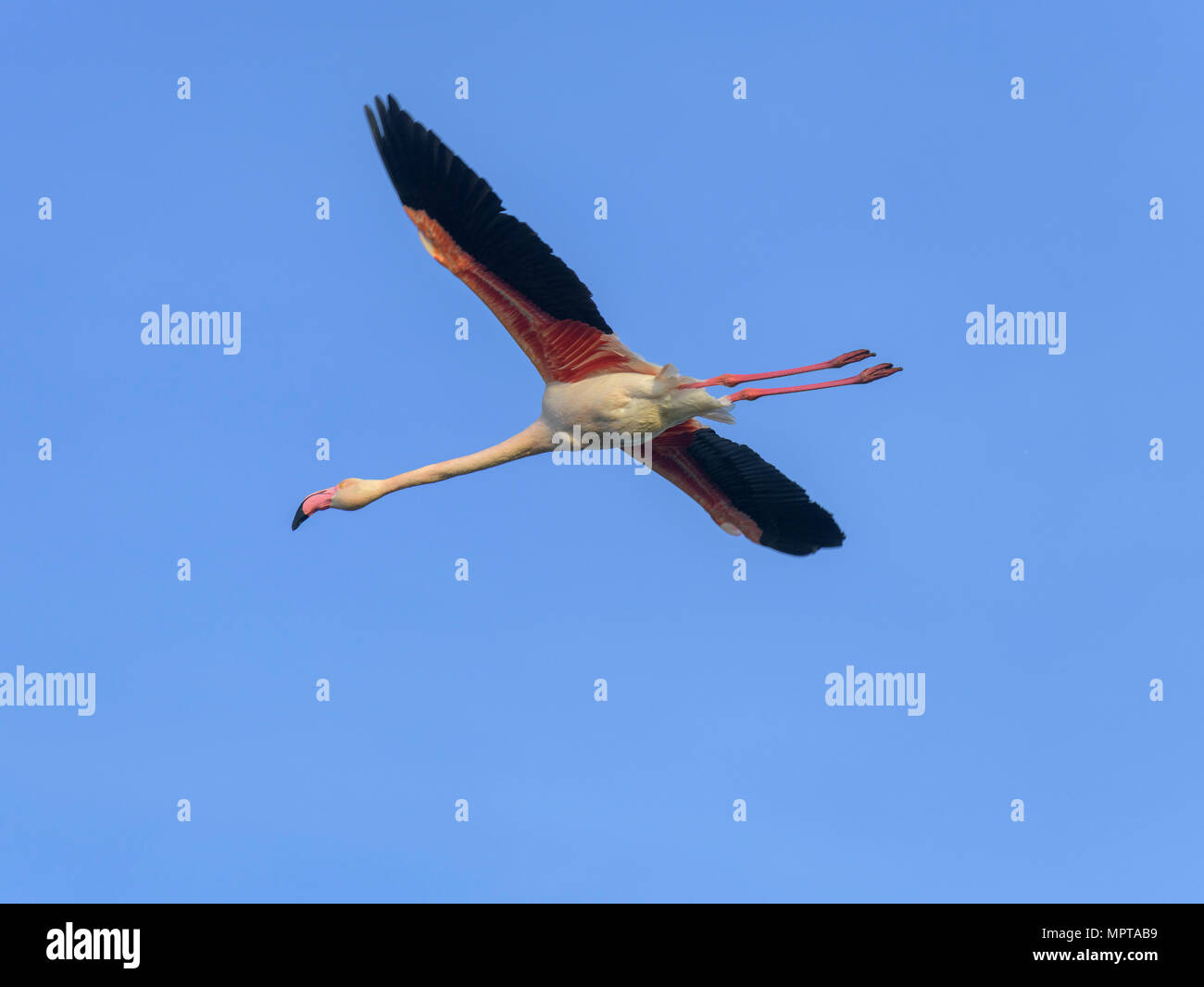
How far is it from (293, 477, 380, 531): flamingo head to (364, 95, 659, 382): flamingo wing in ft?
8.27

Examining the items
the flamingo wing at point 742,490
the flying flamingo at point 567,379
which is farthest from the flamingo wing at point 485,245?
the flamingo wing at point 742,490

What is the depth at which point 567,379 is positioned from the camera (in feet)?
56.0

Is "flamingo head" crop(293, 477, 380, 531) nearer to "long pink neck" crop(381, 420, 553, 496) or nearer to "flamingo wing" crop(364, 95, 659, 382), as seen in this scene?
"long pink neck" crop(381, 420, 553, 496)

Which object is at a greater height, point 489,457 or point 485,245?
point 485,245

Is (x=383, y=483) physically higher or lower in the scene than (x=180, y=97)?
lower

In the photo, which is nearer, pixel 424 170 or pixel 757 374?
pixel 424 170

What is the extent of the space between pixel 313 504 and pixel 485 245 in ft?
12.5

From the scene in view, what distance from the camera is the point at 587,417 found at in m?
16.9

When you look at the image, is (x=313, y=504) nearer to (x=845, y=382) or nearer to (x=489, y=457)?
(x=489, y=457)

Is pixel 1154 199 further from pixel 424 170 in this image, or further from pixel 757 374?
pixel 424 170

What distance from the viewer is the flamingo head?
58.9 feet

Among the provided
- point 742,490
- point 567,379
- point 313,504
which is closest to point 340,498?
point 313,504
